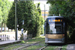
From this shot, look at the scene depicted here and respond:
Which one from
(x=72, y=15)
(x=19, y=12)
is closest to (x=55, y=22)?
(x=72, y=15)

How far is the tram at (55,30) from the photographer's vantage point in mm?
18859

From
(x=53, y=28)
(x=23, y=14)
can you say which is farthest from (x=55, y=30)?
(x=23, y=14)

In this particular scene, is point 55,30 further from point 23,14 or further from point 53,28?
point 23,14

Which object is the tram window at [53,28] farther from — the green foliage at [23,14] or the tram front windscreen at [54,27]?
the green foliage at [23,14]

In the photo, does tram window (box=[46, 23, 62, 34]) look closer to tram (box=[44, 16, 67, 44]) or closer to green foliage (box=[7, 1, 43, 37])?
tram (box=[44, 16, 67, 44])

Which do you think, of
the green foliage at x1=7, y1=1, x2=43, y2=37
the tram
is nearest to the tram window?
the tram

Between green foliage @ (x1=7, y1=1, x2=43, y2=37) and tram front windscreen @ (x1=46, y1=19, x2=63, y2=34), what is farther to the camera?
green foliage @ (x1=7, y1=1, x2=43, y2=37)

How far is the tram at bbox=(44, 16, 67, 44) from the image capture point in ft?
61.9

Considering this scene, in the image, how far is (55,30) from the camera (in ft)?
62.1

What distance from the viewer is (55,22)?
19.0 m

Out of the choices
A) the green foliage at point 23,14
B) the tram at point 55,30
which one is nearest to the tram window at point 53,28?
the tram at point 55,30

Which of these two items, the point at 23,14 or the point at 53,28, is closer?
the point at 53,28

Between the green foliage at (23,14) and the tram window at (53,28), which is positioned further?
the green foliage at (23,14)

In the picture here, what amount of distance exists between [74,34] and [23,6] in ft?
35.4
